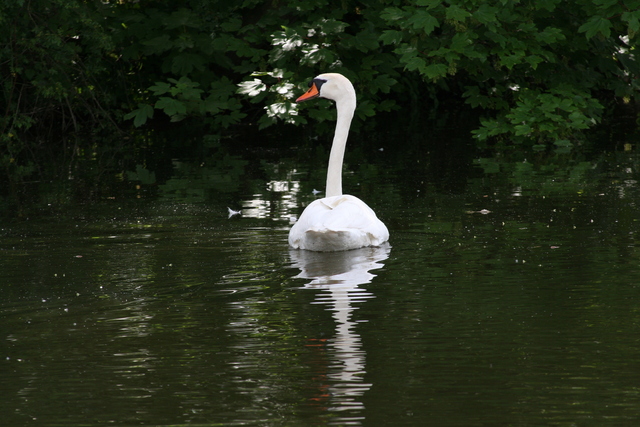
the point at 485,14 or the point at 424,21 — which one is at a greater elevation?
the point at 485,14

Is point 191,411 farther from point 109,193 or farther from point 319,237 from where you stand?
point 109,193

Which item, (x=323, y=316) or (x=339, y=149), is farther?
(x=339, y=149)

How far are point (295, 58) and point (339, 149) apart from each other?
919cm

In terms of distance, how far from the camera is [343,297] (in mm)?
6816

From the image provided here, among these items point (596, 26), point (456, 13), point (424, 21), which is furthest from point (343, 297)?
point (596, 26)

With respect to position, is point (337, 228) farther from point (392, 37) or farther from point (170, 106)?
point (170, 106)

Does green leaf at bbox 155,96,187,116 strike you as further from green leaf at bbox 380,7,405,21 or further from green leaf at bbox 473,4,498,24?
green leaf at bbox 473,4,498,24

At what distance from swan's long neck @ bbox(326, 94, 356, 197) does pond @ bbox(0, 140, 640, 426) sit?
2.17ft

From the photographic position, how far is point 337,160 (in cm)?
972

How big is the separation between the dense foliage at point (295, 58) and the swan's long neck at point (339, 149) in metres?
4.79

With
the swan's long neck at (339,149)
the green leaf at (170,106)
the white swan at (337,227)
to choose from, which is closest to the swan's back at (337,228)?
the white swan at (337,227)

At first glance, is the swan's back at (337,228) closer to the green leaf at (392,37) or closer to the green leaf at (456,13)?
the green leaf at (456,13)

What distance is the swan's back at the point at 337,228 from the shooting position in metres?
8.41

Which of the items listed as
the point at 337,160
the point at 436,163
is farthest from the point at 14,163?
the point at 337,160
